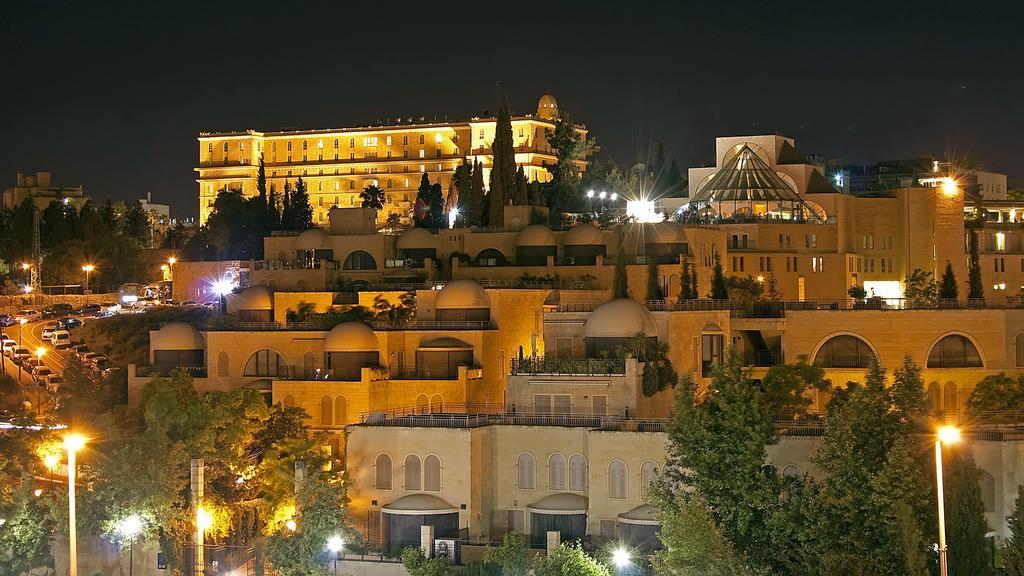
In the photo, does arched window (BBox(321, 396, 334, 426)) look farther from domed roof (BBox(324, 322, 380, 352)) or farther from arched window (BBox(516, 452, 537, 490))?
arched window (BBox(516, 452, 537, 490))

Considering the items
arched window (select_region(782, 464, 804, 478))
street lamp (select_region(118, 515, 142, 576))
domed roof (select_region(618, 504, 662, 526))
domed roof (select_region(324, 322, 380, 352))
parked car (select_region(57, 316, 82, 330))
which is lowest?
street lamp (select_region(118, 515, 142, 576))

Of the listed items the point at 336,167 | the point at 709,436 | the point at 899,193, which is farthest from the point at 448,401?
the point at 336,167

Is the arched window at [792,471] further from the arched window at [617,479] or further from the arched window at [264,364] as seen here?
the arched window at [264,364]

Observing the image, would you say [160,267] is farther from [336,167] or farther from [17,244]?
[336,167]

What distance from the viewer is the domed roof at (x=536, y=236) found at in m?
73.6

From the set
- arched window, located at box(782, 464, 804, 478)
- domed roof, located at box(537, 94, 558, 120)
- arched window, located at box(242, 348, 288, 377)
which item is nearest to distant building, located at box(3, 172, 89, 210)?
domed roof, located at box(537, 94, 558, 120)

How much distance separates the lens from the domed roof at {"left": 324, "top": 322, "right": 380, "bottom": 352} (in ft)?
201

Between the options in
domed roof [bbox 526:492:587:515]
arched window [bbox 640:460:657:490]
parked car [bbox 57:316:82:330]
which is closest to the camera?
arched window [bbox 640:460:657:490]

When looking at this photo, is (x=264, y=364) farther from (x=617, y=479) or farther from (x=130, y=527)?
(x=617, y=479)

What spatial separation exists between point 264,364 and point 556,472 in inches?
713

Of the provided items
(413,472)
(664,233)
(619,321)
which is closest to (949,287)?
(664,233)

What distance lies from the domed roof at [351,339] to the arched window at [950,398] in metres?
20.2

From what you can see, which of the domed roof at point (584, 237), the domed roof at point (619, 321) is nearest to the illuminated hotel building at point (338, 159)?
the domed roof at point (584, 237)

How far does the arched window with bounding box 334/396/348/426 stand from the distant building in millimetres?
98456
